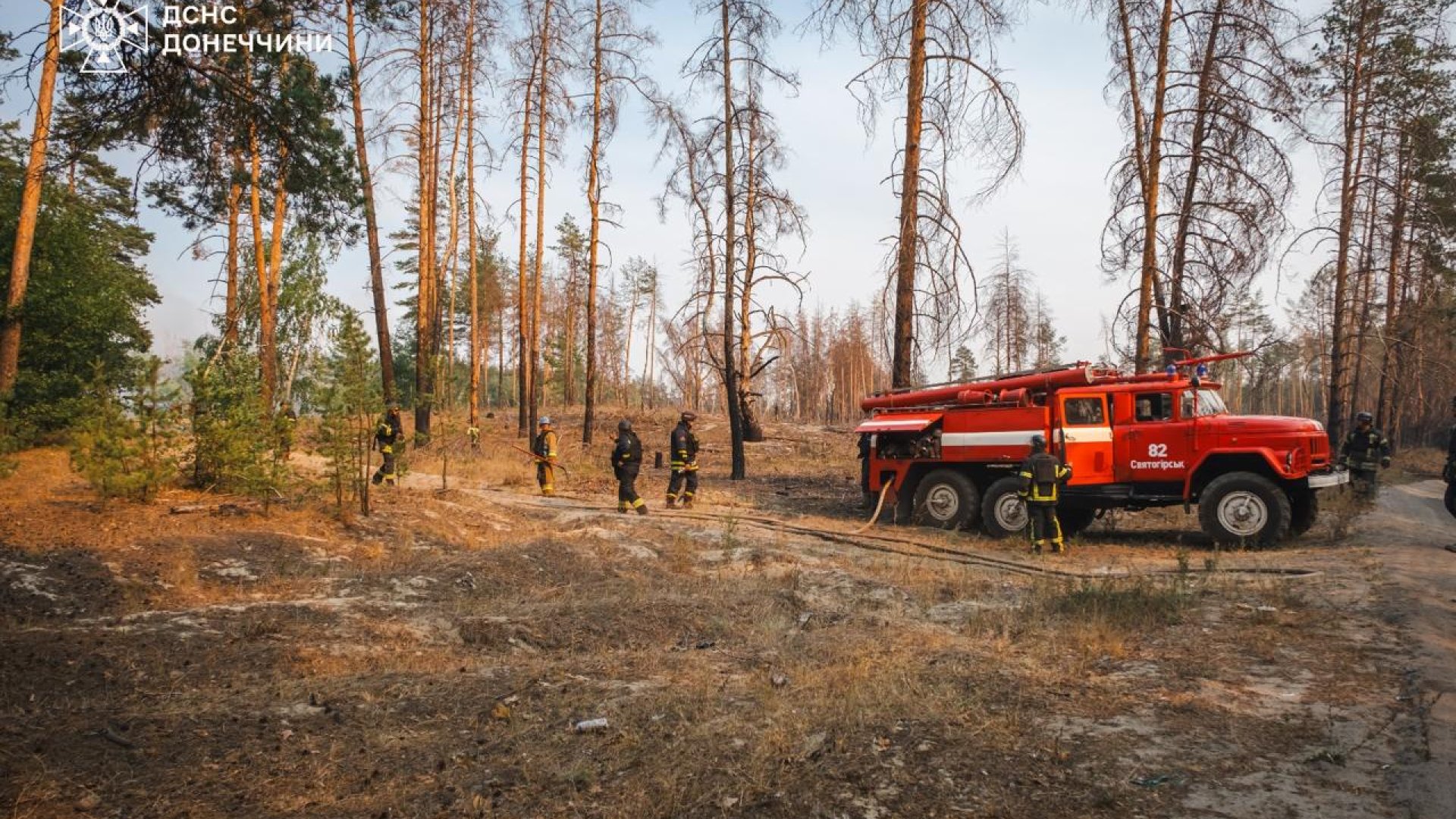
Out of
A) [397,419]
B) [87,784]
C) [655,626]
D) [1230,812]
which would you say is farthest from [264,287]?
[1230,812]

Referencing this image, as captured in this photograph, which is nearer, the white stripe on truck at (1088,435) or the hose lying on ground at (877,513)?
the white stripe on truck at (1088,435)

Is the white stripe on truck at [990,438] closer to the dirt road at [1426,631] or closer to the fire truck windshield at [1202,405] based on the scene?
the fire truck windshield at [1202,405]

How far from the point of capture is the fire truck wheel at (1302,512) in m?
11.2

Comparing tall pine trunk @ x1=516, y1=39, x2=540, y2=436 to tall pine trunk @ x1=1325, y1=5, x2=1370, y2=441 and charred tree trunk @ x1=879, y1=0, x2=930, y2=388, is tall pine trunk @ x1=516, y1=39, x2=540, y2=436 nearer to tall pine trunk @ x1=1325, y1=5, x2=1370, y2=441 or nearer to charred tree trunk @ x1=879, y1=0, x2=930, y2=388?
charred tree trunk @ x1=879, y1=0, x2=930, y2=388

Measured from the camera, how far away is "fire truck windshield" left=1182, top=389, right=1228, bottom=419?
455 inches

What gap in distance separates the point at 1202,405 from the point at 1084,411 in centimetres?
166

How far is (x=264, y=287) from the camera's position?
17109mm

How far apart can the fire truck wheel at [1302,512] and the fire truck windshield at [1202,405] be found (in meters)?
1.65

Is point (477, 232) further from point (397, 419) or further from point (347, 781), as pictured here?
point (347, 781)

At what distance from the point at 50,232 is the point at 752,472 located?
52.9ft

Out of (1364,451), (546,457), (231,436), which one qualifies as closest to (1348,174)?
(1364,451)

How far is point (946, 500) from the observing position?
13.4 meters

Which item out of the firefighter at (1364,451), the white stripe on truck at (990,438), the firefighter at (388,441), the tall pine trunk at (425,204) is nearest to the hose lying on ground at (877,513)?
the white stripe on truck at (990,438)

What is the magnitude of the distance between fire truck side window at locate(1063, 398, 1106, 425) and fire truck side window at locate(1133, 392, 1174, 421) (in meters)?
0.51
